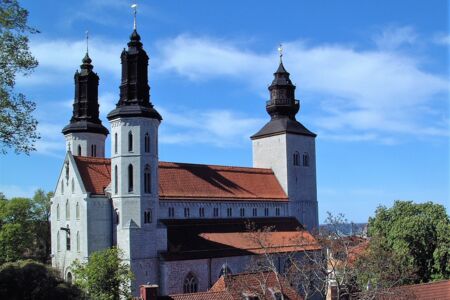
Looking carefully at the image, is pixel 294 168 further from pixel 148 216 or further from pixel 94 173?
pixel 94 173

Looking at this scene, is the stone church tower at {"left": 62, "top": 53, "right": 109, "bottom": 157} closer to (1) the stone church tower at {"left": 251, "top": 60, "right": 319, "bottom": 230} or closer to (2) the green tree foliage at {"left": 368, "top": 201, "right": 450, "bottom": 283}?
(1) the stone church tower at {"left": 251, "top": 60, "right": 319, "bottom": 230}

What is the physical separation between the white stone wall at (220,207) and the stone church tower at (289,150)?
88.6 inches

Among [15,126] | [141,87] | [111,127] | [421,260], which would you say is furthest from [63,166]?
[421,260]

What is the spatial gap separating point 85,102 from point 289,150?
1969 cm

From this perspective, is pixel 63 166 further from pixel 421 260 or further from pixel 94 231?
pixel 421 260

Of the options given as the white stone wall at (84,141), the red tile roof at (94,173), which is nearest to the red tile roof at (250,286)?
the red tile roof at (94,173)

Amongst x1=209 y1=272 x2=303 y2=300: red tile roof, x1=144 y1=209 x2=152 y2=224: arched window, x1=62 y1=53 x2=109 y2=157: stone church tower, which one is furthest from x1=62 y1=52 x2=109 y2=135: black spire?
x1=209 y1=272 x2=303 y2=300: red tile roof

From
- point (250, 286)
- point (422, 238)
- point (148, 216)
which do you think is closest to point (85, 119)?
point (148, 216)

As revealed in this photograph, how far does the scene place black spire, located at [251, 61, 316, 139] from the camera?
55.4 m

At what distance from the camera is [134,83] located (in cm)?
4053

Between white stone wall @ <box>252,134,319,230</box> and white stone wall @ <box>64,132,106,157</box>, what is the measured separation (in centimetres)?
1560

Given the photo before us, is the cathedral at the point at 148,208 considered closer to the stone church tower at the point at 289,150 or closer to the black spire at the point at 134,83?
the black spire at the point at 134,83

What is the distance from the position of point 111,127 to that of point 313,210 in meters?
23.3

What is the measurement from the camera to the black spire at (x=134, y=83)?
132 ft
